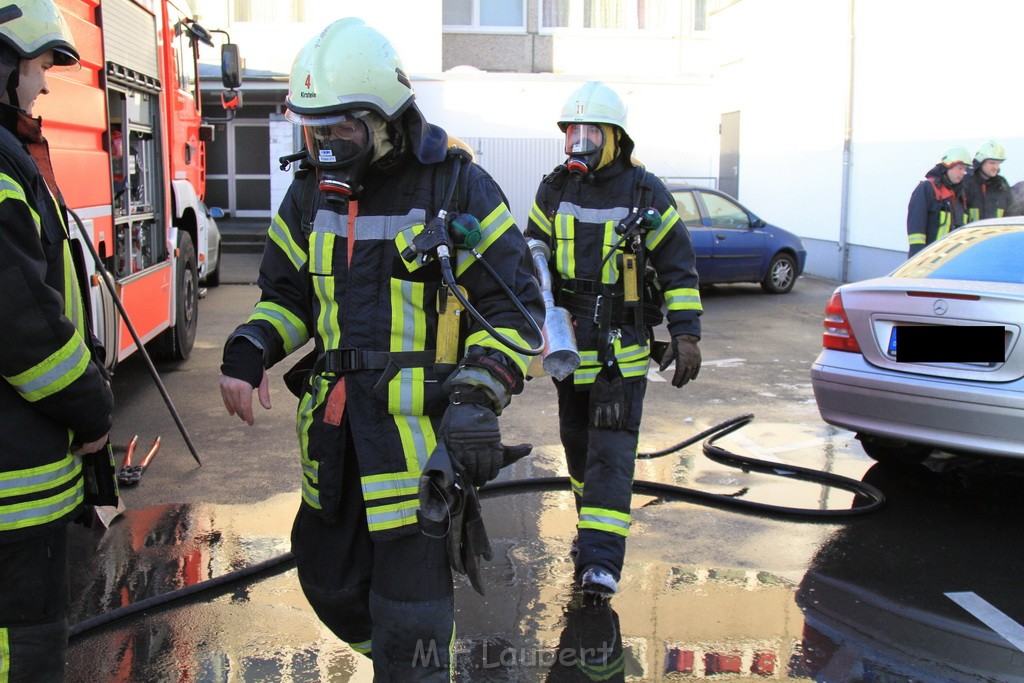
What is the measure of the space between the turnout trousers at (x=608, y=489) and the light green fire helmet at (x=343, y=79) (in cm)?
191

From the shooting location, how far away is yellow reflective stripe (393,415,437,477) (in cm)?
260

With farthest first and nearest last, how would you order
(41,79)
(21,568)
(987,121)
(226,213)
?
(226,213) < (987,121) < (41,79) < (21,568)

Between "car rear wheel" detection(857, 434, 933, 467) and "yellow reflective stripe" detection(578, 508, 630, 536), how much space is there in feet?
7.72

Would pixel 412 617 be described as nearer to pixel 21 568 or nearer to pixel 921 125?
pixel 21 568

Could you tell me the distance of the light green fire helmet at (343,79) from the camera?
2531mm

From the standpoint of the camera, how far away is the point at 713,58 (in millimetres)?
22922

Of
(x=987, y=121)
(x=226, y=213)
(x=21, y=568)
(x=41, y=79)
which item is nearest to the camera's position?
(x=21, y=568)

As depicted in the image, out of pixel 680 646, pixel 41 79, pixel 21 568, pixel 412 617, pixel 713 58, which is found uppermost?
pixel 713 58

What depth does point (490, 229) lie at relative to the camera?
8.80 ft

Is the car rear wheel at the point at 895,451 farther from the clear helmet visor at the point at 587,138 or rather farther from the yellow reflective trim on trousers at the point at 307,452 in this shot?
the yellow reflective trim on trousers at the point at 307,452

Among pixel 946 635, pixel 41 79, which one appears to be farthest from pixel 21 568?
pixel 946 635

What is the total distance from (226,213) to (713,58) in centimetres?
1157

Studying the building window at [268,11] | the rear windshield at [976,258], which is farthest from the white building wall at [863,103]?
the building window at [268,11]

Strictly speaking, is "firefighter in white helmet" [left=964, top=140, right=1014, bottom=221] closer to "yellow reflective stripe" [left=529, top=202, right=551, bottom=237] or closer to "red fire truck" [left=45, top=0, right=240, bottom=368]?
"yellow reflective stripe" [left=529, top=202, right=551, bottom=237]
